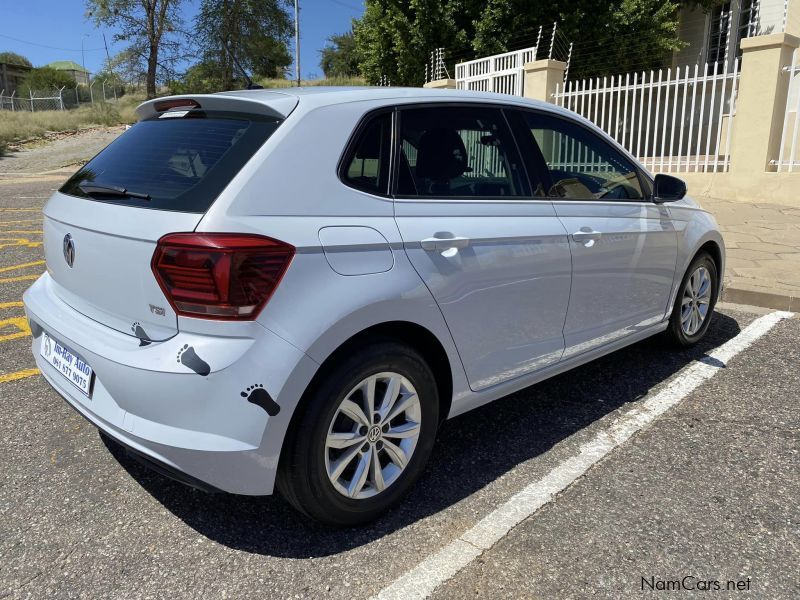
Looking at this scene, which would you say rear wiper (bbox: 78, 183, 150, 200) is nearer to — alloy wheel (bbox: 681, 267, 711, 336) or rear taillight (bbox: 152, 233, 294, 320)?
rear taillight (bbox: 152, 233, 294, 320)

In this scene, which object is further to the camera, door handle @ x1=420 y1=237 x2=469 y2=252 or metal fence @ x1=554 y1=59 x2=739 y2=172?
metal fence @ x1=554 y1=59 x2=739 y2=172

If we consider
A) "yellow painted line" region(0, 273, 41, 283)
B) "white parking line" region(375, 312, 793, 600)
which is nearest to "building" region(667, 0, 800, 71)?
"white parking line" region(375, 312, 793, 600)

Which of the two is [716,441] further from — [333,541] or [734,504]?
[333,541]

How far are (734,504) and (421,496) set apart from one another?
1316 millimetres

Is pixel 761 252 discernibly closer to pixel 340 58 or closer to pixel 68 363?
pixel 68 363

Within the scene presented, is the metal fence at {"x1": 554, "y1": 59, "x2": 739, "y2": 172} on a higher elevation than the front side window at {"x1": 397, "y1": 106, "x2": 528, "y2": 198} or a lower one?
higher

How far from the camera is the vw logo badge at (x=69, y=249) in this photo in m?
2.57

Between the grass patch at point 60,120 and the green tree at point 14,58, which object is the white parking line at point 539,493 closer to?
the grass patch at point 60,120

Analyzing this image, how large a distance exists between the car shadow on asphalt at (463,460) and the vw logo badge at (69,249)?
995 mm

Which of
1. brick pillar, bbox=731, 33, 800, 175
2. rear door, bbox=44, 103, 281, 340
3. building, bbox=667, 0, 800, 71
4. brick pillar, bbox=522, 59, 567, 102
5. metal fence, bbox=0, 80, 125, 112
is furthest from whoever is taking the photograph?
metal fence, bbox=0, 80, 125, 112

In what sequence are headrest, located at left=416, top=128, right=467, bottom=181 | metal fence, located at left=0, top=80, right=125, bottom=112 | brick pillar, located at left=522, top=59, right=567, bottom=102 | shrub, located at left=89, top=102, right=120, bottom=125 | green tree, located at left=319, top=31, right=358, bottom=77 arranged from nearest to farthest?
headrest, located at left=416, top=128, right=467, bottom=181, brick pillar, located at left=522, top=59, right=567, bottom=102, shrub, located at left=89, top=102, right=120, bottom=125, metal fence, located at left=0, top=80, right=125, bottom=112, green tree, located at left=319, top=31, right=358, bottom=77

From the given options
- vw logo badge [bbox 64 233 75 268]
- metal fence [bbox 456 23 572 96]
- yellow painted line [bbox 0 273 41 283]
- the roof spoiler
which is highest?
metal fence [bbox 456 23 572 96]

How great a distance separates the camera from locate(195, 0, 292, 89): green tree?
32062 mm

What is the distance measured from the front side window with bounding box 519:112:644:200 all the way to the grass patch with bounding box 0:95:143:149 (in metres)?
28.8
